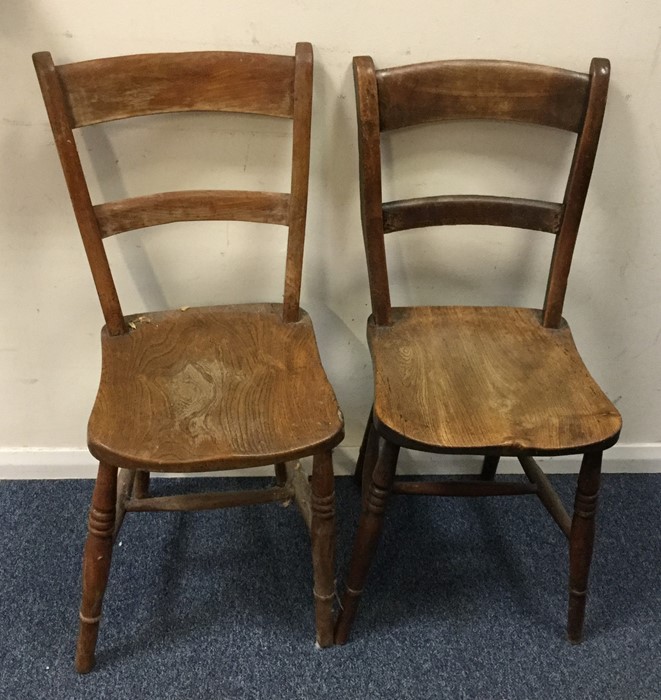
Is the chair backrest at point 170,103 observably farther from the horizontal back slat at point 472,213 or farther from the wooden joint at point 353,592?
the wooden joint at point 353,592

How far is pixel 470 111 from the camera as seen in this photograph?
1.06 meters

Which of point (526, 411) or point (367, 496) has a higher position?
point (526, 411)

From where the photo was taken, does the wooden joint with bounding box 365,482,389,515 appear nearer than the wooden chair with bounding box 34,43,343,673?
No

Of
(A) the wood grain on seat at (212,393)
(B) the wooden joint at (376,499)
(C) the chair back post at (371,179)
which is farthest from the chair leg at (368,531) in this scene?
(C) the chair back post at (371,179)

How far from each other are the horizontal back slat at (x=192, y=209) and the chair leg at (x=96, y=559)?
37 cm

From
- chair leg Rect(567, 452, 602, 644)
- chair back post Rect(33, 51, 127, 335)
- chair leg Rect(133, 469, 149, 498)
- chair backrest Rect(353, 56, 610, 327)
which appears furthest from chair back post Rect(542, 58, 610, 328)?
chair leg Rect(133, 469, 149, 498)

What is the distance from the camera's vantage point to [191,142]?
3.65 ft

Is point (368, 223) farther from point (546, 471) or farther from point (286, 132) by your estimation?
point (546, 471)

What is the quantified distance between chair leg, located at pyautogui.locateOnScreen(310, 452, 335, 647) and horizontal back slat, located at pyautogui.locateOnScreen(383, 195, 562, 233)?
0.40 m

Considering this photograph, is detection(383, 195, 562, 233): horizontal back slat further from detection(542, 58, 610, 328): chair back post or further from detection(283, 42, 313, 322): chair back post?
detection(283, 42, 313, 322): chair back post

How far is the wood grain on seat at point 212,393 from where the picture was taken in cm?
92

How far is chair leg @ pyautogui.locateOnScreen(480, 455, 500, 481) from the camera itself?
1482mm

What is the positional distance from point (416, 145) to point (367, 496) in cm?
57

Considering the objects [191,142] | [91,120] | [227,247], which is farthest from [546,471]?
[91,120]
